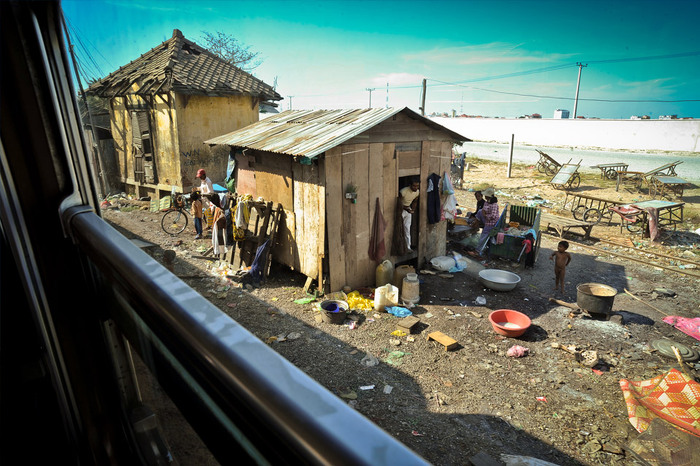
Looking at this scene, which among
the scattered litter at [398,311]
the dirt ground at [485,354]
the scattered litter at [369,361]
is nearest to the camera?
the dirt ground at [485,354]

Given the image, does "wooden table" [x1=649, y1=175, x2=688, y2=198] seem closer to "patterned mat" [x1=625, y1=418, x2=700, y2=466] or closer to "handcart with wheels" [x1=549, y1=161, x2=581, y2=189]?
"handcart with wheels" [x1=549, y1=161, x2=581, y2=189]

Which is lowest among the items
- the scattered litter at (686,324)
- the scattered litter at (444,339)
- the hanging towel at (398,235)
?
the scattered litter at (686,324)

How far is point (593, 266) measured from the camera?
9.82 metres

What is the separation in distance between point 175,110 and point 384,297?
949 centimetres

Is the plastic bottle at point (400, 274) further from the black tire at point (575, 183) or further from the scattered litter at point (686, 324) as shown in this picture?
the black tire at point (575, 183)

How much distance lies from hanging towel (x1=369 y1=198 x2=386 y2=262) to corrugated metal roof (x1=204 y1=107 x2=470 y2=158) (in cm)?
164

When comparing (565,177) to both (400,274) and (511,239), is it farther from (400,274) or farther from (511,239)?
(400,274)

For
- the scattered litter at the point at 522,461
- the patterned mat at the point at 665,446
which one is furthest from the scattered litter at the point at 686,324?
the scattered litter at the point at 522,461

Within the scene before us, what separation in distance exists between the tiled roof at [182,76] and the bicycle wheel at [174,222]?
12.7 ft

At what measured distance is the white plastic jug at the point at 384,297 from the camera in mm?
7152

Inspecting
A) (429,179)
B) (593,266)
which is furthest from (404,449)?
(593,266)

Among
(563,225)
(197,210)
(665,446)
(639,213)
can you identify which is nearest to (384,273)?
(665,446)

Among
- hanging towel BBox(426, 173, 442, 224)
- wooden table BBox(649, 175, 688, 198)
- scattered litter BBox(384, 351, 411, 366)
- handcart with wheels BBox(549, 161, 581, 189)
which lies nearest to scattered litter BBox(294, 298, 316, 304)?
scattered litter BBox(384, 351, 411, 366)

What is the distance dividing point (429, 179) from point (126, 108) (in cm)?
1189
